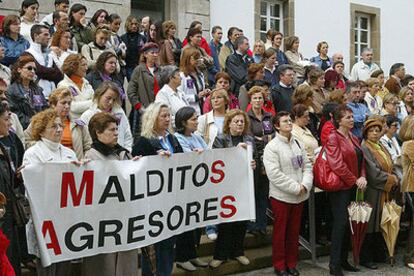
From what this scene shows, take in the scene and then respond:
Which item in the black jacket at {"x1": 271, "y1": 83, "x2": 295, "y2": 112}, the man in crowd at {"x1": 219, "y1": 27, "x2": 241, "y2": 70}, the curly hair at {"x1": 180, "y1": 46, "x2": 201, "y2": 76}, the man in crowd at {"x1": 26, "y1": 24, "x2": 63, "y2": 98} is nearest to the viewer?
the man in crowd at {"x1": 26, "y1": 24, "x2": 63, "y2": 98}

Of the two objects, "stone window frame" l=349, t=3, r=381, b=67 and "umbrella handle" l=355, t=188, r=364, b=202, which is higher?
"stone window frame" l=349, t=3, r=381, b=67

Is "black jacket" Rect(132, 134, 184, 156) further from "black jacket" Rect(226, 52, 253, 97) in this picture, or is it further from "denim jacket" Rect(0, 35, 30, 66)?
"black jacket" Rect(226, 52, 253, 97)

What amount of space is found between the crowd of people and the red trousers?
1 centimetres

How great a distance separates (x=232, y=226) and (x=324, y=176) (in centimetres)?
121

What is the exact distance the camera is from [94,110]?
6340 mm

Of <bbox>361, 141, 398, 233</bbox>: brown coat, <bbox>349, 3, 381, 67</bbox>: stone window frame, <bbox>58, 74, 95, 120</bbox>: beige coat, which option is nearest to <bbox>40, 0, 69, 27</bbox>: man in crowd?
<bbox>58, 74, 95, 120</bbox>: beige coat

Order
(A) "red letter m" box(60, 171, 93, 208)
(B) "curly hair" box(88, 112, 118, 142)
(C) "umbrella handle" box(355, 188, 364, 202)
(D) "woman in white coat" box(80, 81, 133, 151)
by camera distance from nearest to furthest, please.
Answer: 1. (A) "red letter m" box(60, 171, 93, 208)
2. (B) "curly hair" box(88, 112, 118, 142)
3. (D) "woman in white coat" box(80, 81, 133, 151)
4. (C) "umbrella handle" box(355, 188, 364, 202)

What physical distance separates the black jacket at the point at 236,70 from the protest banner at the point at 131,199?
11.5ft

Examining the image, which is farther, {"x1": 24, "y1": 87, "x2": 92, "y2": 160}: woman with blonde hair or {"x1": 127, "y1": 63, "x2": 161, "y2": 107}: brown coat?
{"x1": 127, "y1": 63, "x2": 161, "y2": 107}: brown coat

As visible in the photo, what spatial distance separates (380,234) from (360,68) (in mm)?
7303

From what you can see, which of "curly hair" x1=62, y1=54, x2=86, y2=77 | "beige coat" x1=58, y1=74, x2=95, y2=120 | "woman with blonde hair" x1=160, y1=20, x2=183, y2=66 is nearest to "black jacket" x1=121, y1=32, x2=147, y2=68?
"woman with blonde hair" x1=160, y1=20, x2=183, y2=66

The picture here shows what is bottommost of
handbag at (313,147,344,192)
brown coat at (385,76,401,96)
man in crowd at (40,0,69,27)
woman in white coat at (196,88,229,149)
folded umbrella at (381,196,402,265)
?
folded umbrella at (381,196,402,265)

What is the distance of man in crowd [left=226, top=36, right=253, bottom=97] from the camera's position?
9.76 meters

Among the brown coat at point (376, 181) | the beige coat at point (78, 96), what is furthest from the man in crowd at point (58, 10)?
the brown coat at point (376, 181)
